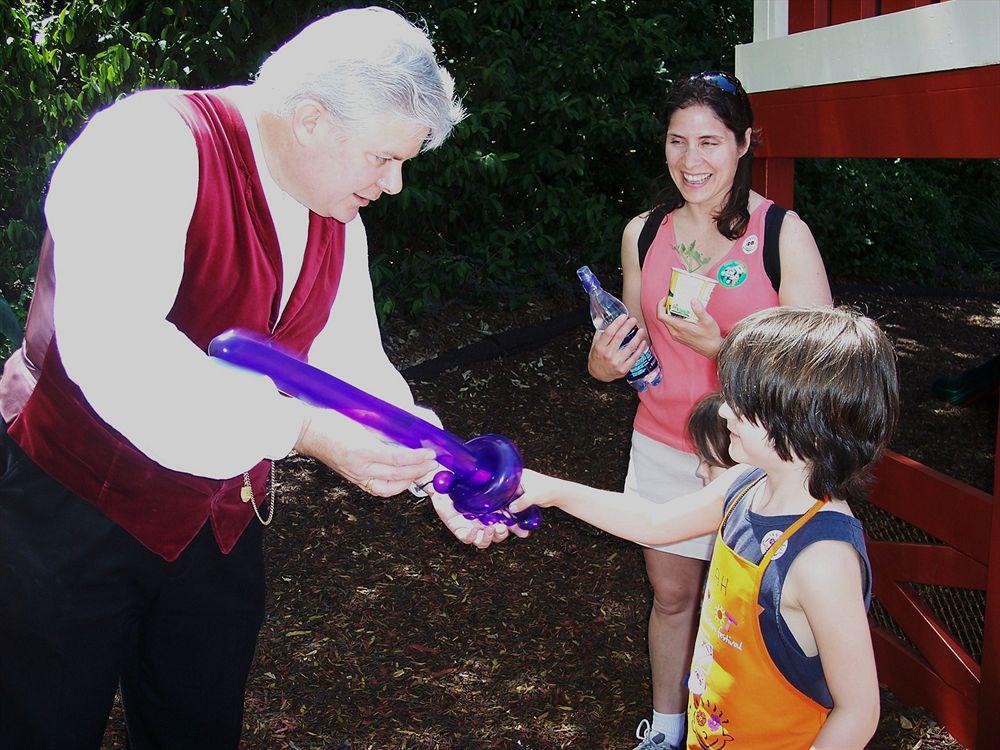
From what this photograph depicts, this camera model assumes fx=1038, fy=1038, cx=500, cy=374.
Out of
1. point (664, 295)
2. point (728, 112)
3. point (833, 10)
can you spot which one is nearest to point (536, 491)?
point (664, 295)

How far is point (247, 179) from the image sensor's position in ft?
5.90

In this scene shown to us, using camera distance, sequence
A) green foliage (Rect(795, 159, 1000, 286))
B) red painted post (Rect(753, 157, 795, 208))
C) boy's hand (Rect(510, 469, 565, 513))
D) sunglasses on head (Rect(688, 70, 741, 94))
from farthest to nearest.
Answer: green foliage (Rect(795, 159, 1000, 286)) < red painted post (Rect(753, 157, 795, 208)) < sunglasses on head (Rect(688, 70, 741, 94)) < boy's hand (Rect(510, 469, 565, 513))

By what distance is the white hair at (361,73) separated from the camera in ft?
5.65

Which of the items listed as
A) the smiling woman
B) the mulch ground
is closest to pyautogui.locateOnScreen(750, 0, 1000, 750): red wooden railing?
the mulch ground

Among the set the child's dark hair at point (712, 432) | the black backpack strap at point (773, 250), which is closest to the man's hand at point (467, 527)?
the child's dark hair at point (712, 432)

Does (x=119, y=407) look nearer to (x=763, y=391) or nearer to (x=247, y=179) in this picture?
(x=247, y=179)

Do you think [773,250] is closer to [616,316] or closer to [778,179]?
[616,316]

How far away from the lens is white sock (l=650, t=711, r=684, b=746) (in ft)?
10.3

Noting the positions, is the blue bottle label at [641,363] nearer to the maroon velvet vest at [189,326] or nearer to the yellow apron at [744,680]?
the yellow apron at [744,680]

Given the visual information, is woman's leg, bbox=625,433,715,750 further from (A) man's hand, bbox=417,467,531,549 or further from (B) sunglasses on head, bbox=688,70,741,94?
(B) sunglasses on head, bbox=688,70,741,94

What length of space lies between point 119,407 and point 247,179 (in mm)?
468

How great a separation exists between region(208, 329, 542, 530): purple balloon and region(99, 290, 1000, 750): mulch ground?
5.81 feet

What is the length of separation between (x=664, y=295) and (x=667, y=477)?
49 cm

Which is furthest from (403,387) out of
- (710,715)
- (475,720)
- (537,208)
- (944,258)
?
(944,258)
